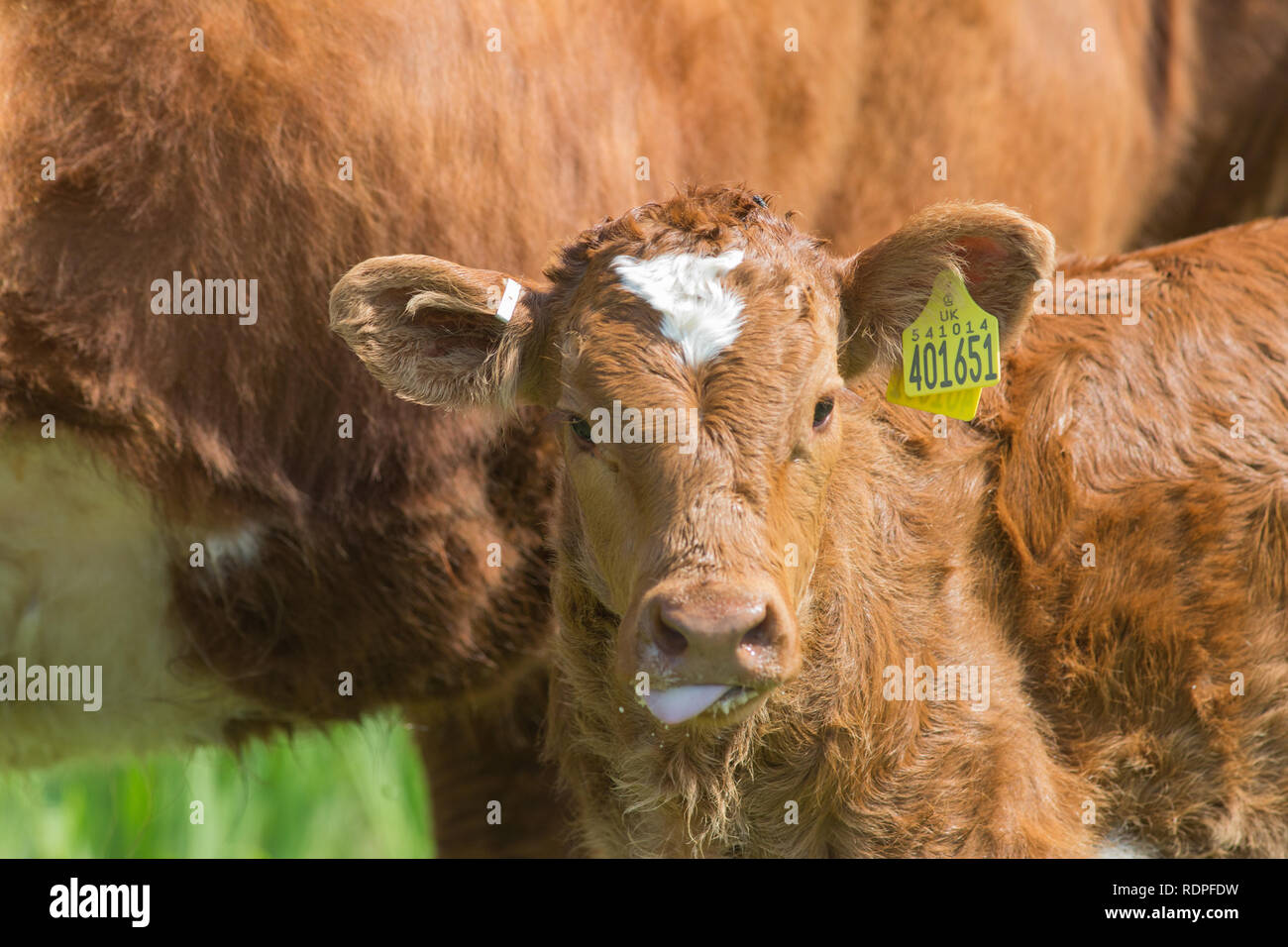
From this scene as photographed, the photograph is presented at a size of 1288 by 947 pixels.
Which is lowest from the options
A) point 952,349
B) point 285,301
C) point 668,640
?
point 668,640

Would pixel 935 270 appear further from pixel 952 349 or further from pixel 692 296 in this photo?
pixel 692 296

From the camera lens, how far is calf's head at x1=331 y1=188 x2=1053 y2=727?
2658mm

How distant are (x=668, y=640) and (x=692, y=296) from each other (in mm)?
732

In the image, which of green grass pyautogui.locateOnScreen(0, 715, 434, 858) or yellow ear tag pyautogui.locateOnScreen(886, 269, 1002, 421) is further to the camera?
green grass pyautogui.locateOnScreen(0, 715, 434, 858)

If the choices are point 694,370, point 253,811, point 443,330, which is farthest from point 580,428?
point 253,811

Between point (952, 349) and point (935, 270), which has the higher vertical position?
point (935, 270)

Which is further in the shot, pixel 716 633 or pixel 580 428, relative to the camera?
pixel 580 428

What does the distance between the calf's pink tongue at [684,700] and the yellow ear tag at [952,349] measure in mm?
987

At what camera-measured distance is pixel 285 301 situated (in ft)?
11.6

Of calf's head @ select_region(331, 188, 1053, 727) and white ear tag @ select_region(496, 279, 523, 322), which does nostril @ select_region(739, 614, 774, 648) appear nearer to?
calf's head @ select_region(331, 188, 1053, 727)

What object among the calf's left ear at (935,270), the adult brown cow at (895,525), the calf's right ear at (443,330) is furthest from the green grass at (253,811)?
the calf's left ear at (935,270)

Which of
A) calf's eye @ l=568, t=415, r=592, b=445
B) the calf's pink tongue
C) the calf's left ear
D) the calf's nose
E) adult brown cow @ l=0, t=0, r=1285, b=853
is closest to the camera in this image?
the calf's nose

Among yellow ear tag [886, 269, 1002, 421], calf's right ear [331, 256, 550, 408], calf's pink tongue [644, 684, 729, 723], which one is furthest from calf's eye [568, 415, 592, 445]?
yellow ear tag [886, 269, 1002, 421]

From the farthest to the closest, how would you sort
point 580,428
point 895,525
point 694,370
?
1. point 895,525
2. point 580,428
3. point 694,370
